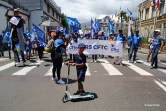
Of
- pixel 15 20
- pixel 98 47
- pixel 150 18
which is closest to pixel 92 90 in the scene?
pixel 98 47

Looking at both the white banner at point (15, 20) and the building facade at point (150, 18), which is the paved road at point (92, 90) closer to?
the white banner at point (15, 20)

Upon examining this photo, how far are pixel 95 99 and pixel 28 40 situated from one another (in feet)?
29.6

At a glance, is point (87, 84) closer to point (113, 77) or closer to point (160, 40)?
point (113, 77)

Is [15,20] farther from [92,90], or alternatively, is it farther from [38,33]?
[92,90]

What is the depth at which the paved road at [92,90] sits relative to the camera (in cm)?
471

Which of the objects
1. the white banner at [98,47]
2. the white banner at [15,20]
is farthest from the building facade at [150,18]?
the white banner at [15,20]

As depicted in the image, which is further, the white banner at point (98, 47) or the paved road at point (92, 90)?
the white banner at point (98, 47)

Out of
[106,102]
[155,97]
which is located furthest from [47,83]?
[155,97]

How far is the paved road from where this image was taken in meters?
4.71

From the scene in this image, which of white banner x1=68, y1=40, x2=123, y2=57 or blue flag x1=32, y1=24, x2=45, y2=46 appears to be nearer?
white banner x1=68, y1=40, x2=123, y2=57

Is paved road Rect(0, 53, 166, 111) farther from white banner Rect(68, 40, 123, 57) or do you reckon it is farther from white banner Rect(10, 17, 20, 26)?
white banner Rect(68, 40, 123, 57)

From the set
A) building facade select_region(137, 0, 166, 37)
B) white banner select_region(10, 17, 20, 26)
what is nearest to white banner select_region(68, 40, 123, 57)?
→ white banner select_region(10, 17, 20, 26)

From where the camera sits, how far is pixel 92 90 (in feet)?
19.8

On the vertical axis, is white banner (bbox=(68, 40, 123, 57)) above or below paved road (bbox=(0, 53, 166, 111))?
above
